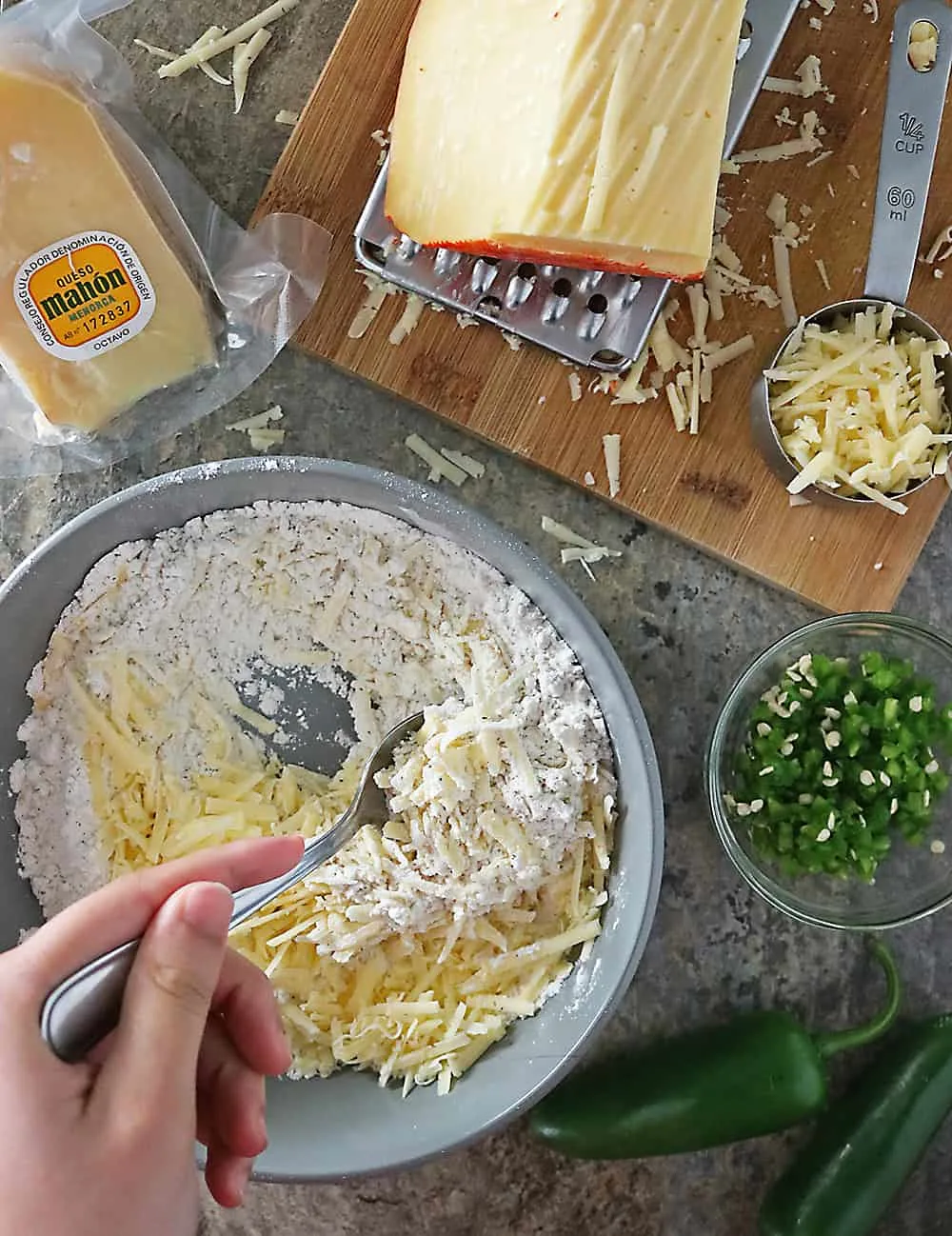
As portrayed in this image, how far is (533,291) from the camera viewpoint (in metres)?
1.21

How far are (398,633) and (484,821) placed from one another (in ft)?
0.73

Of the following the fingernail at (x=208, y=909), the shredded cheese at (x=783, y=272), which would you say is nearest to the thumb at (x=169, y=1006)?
the fingernail at (x=208, y=909)

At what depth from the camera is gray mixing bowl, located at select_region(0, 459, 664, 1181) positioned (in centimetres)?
110

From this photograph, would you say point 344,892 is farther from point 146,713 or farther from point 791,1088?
point 791,1088

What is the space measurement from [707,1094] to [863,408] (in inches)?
29.6

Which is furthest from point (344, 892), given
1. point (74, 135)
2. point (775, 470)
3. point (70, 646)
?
point (74, 135)

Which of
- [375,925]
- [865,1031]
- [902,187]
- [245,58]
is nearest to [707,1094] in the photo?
[865,1031]

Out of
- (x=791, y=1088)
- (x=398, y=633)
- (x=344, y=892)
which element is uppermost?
(x=398, y=633)

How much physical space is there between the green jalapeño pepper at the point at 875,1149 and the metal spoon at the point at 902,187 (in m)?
0.64

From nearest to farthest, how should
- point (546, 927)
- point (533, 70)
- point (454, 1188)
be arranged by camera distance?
1. point (533, 70)
2. point (546, 927)
3. point (454, 1188)

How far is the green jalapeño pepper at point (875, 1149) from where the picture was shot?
1.27 m

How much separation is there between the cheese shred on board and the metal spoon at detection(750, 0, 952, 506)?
40 centimetres

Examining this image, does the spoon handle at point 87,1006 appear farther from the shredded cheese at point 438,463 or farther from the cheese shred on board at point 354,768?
the shredded cheese at point 438,463

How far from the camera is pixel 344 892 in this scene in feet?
3.76
